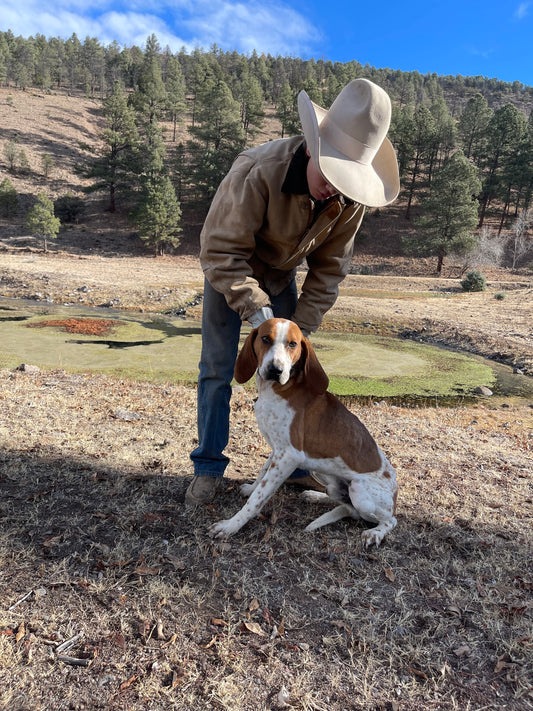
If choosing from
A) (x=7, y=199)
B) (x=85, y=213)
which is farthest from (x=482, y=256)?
(x=7, y=199)

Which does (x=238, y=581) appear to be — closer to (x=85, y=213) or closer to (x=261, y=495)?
(x=261, y=495)

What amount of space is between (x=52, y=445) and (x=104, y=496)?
112 centimetres

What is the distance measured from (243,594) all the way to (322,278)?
2173 millimetres

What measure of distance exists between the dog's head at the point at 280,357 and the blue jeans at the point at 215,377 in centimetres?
42

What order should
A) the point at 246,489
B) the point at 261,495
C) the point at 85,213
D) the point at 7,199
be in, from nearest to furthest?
the point at 261,495, the point at 246,489, the point at 7,199, the point at 85,213

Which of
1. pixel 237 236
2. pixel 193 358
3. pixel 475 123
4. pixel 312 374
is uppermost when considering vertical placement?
pixel 475 123

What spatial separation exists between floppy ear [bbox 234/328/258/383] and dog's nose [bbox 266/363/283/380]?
205mm

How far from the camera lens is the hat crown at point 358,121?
8.13 ft

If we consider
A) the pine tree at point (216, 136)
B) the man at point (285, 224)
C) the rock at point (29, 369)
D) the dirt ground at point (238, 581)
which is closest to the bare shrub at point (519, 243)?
the pine tree at point (216, 136)

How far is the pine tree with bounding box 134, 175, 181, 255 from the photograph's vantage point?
34.8 m

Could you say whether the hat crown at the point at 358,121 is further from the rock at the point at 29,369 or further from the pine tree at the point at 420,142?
the pine tree at the point at 420,142

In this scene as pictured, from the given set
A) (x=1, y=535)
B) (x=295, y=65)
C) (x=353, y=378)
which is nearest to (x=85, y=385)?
(x=1, y=535)

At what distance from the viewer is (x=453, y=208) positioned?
108 ft

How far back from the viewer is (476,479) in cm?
416
